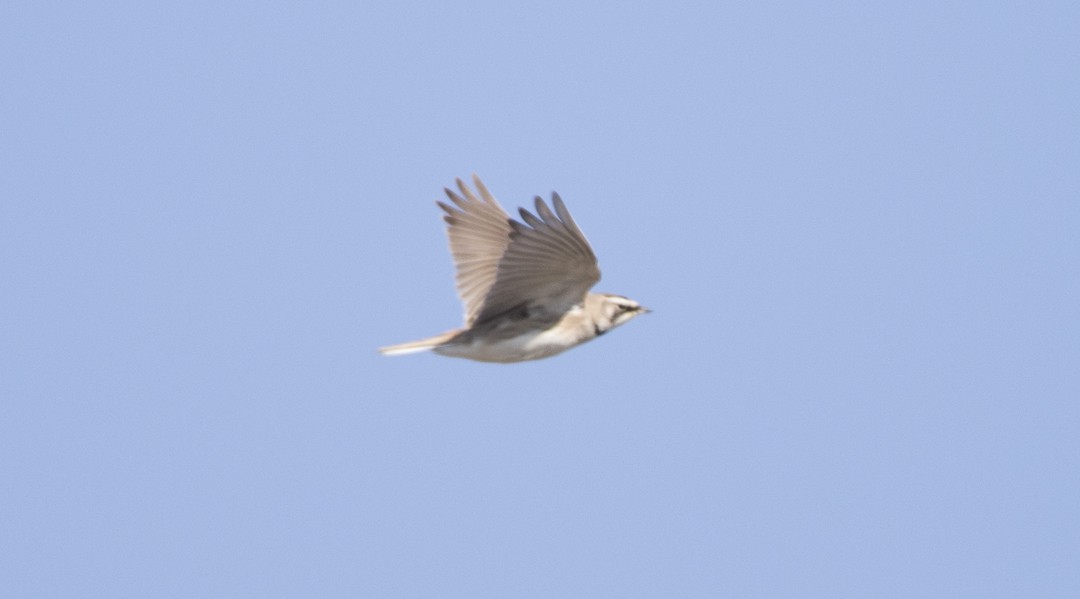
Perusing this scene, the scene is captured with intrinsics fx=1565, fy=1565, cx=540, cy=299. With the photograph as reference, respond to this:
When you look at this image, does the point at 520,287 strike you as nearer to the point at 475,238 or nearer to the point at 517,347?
the point at 517,347

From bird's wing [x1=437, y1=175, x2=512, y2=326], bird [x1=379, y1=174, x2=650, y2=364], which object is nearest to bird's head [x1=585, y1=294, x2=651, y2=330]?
bird [x1=379, y1=174, x2=650, y2=364]

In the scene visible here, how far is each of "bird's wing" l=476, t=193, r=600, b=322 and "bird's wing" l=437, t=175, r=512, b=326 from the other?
1.67 ft

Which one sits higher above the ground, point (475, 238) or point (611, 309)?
point (475, 238)

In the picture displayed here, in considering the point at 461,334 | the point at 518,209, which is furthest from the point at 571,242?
the point at 461,334

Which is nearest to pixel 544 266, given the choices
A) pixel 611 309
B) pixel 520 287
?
pixel 520 287

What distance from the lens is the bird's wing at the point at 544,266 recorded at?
13.1 m

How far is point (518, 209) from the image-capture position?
13.1m

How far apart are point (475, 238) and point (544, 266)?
1.45 metres

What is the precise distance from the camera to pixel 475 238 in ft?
48.9

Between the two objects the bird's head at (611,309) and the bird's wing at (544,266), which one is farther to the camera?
the bird's head at (611,309)

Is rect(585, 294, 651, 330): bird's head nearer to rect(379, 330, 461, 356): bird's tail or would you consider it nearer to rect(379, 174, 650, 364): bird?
rect(379, 174, 650, 364): bird

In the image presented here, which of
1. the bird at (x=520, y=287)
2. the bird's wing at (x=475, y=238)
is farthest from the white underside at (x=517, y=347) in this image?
the bird's wing at (x=475, y=238)

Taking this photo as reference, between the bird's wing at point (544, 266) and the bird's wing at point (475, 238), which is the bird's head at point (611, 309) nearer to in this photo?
the bird's wing at point (544, 266)

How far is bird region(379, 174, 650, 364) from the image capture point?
43.8 ft
